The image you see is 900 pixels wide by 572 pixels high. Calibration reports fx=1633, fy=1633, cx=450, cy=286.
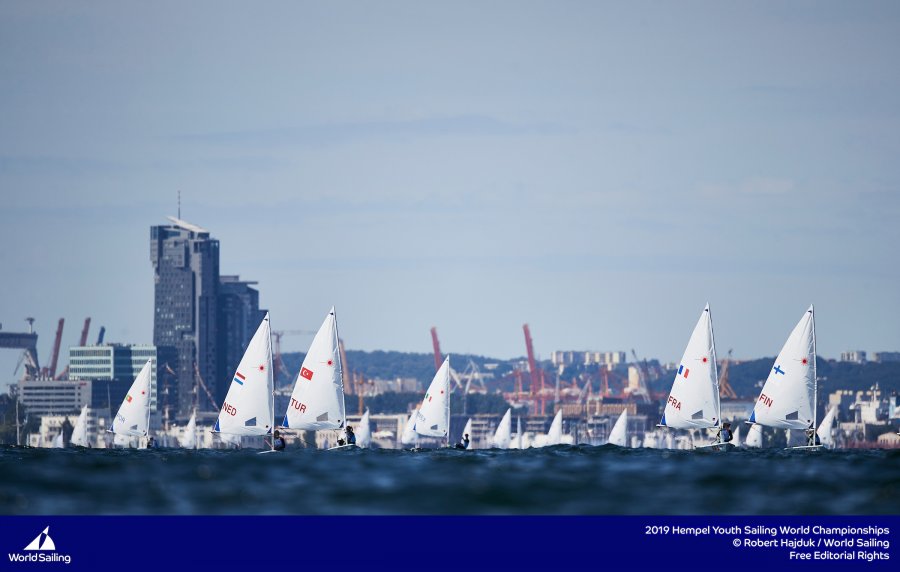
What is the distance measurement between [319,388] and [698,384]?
54.1 ft

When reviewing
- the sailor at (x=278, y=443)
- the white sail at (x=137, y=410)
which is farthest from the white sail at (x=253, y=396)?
the white sail at (x=137, y=410)

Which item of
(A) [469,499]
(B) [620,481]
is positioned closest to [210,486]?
(A) [469,499]

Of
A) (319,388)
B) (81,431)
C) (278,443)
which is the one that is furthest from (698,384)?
(81,431)

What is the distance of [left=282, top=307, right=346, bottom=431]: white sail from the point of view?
212 ft

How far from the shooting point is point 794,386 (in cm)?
6631

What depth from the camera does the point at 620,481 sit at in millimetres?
34000

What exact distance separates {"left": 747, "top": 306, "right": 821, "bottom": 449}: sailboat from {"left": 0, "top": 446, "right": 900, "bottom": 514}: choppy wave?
26.3 meters

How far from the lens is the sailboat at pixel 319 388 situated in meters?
64.5

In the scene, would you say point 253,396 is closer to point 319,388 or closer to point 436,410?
point 319,388

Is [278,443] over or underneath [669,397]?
underneath

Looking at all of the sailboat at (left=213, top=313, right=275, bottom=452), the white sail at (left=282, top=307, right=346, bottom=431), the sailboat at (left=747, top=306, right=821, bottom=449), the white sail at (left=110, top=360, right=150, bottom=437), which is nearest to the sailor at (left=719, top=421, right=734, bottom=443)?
the sailboat at (left=747, top=306, right=821, bottom=449)

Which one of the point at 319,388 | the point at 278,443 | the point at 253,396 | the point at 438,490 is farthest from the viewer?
the point at 253,396
